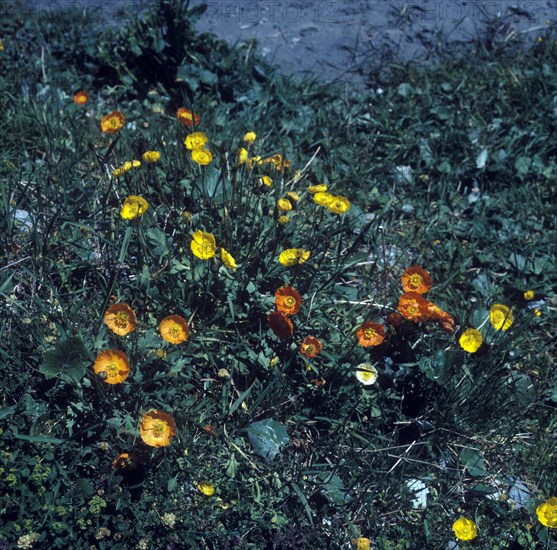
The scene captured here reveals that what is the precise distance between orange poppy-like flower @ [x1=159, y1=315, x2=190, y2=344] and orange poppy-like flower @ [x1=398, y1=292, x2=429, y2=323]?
0.80 metres

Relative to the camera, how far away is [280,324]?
2.50m

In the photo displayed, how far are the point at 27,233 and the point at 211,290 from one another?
872 millimetres

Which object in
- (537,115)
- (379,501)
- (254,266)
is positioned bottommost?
(379,501)

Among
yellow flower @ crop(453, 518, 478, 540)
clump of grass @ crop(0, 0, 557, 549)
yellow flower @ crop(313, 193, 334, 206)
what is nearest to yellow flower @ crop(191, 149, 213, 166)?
clump of grass @ crop(0, 0, 557, 549)

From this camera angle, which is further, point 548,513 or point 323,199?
point 323,199

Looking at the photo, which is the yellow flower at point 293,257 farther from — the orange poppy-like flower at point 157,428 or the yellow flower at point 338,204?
the orange poppy-like flower at point 157,428

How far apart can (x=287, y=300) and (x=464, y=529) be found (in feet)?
3.26

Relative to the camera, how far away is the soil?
4.11 meters

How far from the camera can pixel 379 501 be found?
2434 millimetres

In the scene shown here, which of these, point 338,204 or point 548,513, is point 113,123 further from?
point 548,513

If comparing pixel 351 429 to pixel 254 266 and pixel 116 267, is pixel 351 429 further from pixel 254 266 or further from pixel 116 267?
pixel 116 267

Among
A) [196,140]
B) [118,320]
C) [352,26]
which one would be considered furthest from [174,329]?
[352,26]

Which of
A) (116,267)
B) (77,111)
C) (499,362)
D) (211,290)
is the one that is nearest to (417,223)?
(499,362)

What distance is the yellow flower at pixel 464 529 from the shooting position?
229cm
